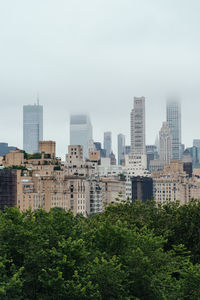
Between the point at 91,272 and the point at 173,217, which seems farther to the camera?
the point at 173,217

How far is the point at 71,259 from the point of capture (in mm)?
51250

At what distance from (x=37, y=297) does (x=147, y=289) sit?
868 cm

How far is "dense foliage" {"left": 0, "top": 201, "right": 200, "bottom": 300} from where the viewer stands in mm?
49312

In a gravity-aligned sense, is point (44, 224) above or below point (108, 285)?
above

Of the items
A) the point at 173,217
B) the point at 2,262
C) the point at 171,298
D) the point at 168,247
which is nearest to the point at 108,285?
the point at 171,298

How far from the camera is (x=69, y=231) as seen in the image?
57.1 meters

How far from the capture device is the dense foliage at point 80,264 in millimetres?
49312

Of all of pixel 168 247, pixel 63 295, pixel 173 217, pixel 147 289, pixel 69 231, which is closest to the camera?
pixel 63 295

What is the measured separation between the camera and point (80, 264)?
171 feet

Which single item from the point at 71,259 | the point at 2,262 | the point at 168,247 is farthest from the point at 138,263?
the point at 168,247

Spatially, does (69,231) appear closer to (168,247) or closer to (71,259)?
(71,259)

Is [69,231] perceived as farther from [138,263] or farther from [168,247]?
[168,247]

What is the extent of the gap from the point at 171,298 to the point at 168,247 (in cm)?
2263

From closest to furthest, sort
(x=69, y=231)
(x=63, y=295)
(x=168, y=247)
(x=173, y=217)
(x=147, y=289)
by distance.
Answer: (x=63, y=295) → (x=147, y=289) → (x=69, y=231) → (x=168, y=247) → (x=173, y=217)
